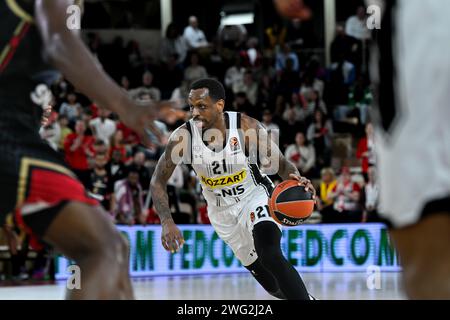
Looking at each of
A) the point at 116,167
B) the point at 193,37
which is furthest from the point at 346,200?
the point at 193,37

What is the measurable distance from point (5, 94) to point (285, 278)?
9.57 feet

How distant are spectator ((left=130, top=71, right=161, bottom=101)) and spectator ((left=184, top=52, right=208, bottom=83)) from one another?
0.78 metres

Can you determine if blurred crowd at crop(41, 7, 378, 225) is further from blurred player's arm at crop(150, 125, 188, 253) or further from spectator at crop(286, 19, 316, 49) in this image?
blurred player's arm at crop(150, 125, 188, 253)

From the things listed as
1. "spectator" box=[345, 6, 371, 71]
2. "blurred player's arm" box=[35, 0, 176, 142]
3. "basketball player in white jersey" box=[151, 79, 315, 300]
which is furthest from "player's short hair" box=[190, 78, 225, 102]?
"spectator" box=[345, 6, 371, 71]

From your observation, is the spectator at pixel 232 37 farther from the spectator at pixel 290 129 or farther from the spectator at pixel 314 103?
the spectator at pixel 290 129

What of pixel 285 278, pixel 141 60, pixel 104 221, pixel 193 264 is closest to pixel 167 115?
pixel 104 221

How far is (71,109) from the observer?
1450 centimetres

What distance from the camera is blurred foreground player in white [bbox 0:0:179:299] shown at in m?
3.12

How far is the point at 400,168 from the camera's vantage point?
8.16 feet

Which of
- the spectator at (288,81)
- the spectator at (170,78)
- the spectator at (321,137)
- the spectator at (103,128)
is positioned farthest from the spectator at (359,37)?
the spectator at (103,128)

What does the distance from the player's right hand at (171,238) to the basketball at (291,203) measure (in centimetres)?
72

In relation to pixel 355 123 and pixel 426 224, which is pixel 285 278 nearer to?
pixel 426 224

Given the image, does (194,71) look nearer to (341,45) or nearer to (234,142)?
(341,45)

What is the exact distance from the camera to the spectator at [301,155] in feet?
47.4
